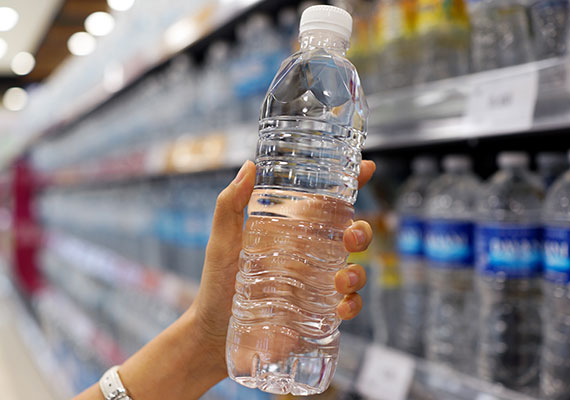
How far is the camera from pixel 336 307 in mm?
912

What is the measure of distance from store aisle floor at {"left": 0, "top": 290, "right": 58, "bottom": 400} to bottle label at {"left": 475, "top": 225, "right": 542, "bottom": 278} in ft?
13.4

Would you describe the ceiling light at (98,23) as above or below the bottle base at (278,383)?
above

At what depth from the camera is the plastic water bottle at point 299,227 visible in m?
0.84

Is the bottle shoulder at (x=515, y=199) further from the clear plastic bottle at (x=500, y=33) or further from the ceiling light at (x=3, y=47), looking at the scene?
the ceiling light at (x=3, y=47)

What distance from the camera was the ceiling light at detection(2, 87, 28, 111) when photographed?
11500mm

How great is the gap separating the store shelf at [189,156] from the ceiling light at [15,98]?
894 centimetres

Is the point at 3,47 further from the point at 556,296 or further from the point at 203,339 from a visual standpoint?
the point at 556,296

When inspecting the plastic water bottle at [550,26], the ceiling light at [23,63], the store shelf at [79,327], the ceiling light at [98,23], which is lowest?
the store shelf at [79,327]

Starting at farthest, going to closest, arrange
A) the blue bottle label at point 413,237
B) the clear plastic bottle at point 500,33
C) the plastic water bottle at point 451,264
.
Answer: the blue bottle label at point 413,237
the plastic water bottle at point 451,264
the clear plastic bottle at point 500,33

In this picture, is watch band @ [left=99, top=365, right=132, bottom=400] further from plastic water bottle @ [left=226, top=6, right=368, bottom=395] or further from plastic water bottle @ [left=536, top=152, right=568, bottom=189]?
plastic water bottle @ [left=536, top=152, right=568, bottom=189]

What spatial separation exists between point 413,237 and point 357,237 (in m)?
0.60

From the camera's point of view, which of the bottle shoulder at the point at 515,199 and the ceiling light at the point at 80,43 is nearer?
the bottle shoulder at the point at 515,199

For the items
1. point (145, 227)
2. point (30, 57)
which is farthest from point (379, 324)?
point (30, 57)

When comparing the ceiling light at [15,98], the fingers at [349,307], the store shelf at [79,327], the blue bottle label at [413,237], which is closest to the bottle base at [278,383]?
the fingers at [349,307]
